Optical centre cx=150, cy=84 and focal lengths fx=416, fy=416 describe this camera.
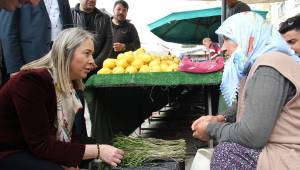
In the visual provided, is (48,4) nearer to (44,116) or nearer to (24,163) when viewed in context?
(44,116)

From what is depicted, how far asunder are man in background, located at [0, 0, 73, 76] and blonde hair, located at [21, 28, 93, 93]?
117cm

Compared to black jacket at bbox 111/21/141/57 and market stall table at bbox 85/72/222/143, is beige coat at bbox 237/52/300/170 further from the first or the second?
black jacket at bbox 111/21/141/57

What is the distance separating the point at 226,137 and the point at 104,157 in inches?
28.1

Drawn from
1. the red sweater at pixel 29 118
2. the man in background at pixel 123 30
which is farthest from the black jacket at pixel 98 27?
the red sweater at pixel 29 118

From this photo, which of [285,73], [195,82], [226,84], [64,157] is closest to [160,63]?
[195,82]

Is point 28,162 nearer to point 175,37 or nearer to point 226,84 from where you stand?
point 226,84

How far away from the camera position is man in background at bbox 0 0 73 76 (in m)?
3.43

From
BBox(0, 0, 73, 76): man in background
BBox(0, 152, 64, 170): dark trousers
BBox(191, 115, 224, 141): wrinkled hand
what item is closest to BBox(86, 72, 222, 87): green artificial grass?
BBox(0, 0, 73, 76): man in background

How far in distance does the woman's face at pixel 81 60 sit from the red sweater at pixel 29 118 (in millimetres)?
245

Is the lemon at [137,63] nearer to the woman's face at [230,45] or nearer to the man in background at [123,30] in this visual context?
the woman's face at [230,45]

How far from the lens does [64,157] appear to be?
2.20 m

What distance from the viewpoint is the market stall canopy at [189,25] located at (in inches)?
276

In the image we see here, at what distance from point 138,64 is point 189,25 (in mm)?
3750

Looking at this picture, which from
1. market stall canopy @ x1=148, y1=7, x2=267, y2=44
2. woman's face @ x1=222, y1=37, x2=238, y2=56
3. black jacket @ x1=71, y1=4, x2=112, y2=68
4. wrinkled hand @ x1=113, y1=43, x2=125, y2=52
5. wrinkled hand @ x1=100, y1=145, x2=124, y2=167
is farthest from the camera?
market stall canopy @ x1=148, y1=7, x2=267, y2=44
